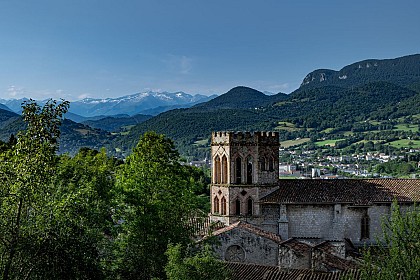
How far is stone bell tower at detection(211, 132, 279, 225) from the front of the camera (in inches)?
1527

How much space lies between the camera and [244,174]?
1534 inches

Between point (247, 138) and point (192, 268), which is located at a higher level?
point (247, 138)

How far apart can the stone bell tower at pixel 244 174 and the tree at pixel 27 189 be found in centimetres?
2307

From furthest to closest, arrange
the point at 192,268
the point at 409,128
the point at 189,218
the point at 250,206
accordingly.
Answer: the point at 409,128
the point at 250,206
the point at 189,218
the point at 192,268

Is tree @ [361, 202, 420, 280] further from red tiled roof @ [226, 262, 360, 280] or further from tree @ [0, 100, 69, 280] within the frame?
tree @ [0, 100, 69, 280]

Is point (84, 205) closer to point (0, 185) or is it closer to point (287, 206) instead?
point (0, 185)

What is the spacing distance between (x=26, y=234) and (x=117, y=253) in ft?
29.5

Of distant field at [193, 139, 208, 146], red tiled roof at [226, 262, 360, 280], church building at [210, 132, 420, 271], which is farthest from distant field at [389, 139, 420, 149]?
red tiled roof at [226, 262, 360, 280]

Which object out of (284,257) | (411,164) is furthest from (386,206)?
(411,164)

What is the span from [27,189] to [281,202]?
23982 millimetres

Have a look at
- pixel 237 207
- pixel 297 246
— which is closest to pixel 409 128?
pixel 237 207

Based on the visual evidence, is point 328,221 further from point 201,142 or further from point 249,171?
point 201,142

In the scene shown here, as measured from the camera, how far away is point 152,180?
31.2 meters

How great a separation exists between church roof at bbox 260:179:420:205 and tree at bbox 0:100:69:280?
23.4m
